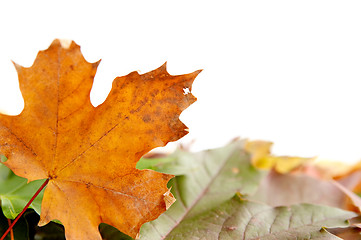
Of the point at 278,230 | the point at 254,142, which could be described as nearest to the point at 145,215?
the point at 278,230

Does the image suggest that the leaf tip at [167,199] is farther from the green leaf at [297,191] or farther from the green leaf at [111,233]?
the green leaf at [297,191]

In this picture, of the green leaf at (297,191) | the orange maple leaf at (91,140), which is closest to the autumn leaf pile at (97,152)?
the orange maple leaf at (91,140)

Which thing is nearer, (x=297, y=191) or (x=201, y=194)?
(x=201, y=194)

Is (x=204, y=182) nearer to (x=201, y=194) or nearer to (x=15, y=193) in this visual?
(x=201, y=194)

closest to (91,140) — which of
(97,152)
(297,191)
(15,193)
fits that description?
(97,152)

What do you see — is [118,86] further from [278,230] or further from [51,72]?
[278,230]

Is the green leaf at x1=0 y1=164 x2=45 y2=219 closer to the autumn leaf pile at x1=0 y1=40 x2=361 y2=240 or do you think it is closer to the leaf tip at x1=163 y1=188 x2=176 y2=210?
the autumn leaf pile at x1=0 y1=40 x2=361 y2=240

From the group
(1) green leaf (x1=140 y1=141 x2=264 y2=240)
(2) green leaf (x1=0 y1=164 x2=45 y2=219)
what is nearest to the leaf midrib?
(1) green leaf (x1=140 y1=141 x2=264 y2=240)
